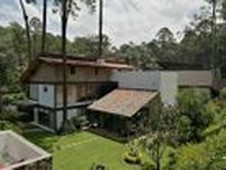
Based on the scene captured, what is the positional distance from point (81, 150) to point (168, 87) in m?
9.10

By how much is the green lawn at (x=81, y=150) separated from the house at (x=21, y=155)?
679cm

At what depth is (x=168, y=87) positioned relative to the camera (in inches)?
1064

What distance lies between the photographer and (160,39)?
69.6 metres

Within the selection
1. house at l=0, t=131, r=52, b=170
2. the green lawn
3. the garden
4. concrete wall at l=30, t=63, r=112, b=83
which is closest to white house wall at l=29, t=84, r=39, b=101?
concrete wall at l=30, t=63, r=112, b=83

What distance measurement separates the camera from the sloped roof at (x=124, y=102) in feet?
81.9

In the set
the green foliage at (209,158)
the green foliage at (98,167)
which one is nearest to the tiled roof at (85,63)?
the green foliage at (98,167)

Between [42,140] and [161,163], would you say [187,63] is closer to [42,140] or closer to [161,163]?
[42,140]

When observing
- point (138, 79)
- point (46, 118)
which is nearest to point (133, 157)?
point (138, 79)

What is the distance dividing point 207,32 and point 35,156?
1535 inches

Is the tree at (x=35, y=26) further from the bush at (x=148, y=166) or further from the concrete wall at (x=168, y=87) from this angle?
the bush at (x=148, y=166)

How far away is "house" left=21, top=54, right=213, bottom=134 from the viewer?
25.7 meters

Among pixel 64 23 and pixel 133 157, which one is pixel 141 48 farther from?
pixel 133 157

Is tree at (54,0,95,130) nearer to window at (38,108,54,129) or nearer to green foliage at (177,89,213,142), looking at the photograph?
window at (38,108,54,129)

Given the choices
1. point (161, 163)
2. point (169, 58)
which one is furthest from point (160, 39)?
point (161, 163)
